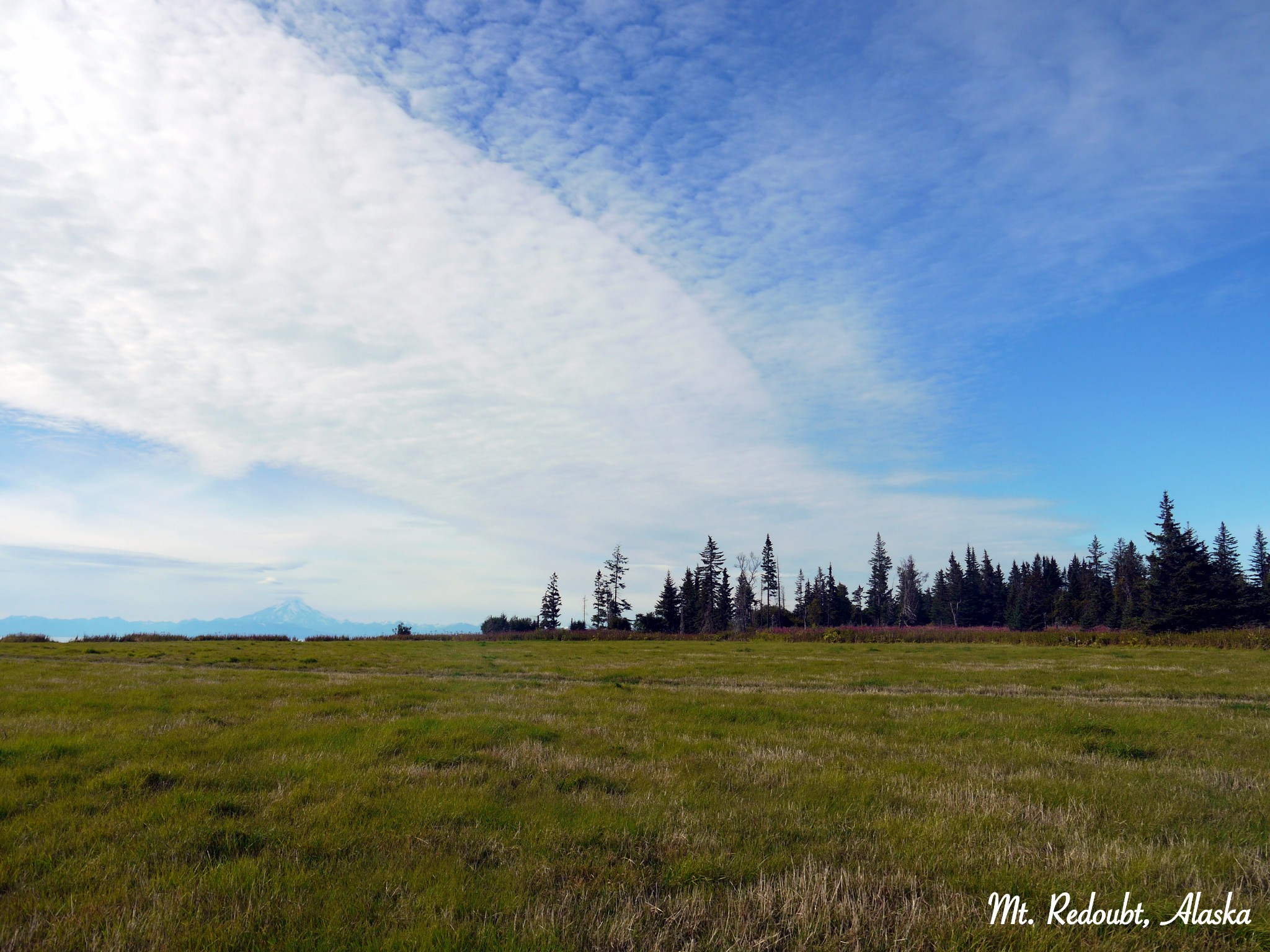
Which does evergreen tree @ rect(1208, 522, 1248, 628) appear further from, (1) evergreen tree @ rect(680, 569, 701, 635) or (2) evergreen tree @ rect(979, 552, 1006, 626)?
(1) evergreen tree @ rect(680, 569, 701, 635)

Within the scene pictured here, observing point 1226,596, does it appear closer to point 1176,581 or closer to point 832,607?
point 1176,581

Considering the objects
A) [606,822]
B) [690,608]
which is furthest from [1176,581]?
[606,822]

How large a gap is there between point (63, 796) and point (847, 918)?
8924mm

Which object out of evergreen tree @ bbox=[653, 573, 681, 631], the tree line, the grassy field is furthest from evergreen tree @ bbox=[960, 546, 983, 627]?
the grassy field

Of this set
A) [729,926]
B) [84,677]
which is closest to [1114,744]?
[729,926]

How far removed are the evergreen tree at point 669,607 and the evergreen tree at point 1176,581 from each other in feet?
214

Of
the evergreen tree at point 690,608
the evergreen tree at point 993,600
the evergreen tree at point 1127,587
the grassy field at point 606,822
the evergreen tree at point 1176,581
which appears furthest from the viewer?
the evergreen tree at point 993,600

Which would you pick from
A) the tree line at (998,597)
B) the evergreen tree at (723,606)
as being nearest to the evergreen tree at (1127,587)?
the tree line at (998,597)

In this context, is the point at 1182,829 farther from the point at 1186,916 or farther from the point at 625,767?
the point at 625,767

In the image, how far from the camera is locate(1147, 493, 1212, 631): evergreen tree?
215 feet

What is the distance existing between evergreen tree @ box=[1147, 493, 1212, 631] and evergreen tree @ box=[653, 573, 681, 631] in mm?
65126

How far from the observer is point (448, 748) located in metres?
10.5

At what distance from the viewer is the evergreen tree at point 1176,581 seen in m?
65.6

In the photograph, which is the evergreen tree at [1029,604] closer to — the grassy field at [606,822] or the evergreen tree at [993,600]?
the evergreen tree at [993,600]
